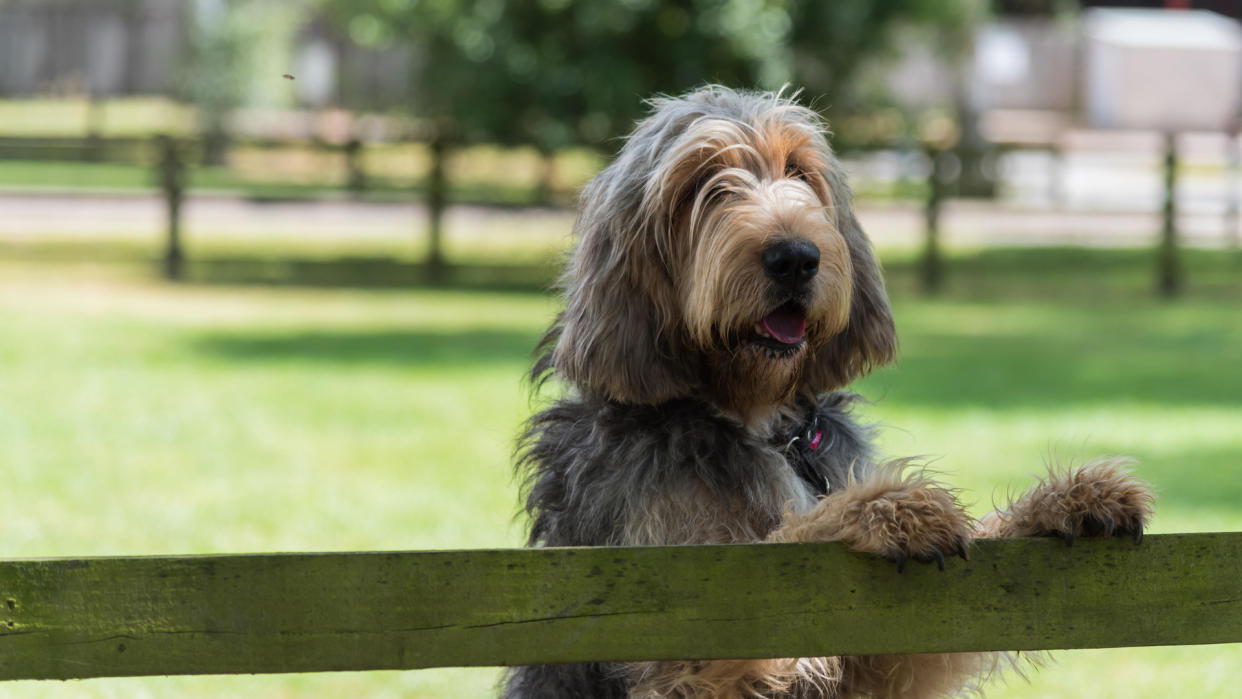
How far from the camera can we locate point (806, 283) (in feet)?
12.8

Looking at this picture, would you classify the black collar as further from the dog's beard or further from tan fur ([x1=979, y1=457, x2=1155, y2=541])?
tan fur ([x1=979, y1=457, x2=1155, y2=541])

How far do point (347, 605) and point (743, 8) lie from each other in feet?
52.6

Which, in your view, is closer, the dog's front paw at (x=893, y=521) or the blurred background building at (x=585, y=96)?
the dog's front paw at (x=893, y=521)

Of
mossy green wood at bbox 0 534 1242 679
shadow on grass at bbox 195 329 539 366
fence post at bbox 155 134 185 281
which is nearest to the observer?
mossy green wood at bbox 0 534 1242 679

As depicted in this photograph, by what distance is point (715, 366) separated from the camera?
4.06 metres

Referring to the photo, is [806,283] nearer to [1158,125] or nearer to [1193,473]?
[1193,473]

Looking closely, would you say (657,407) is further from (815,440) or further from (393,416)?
(393,416)

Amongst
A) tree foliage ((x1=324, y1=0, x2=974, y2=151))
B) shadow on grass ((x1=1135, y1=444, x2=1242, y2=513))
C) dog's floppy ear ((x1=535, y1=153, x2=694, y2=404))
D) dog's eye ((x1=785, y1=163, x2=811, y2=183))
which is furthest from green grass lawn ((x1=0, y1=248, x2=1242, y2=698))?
tree foliage ((x1=324, y1=0, x2=974, y2=151))

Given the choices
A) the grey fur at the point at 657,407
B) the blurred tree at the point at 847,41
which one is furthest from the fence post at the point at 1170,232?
the grey fur at the point at 657,407

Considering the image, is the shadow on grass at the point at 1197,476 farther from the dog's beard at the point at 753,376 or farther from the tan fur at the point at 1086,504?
the tan fur at the point at 1086,504

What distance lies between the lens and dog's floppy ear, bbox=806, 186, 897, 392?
4176 mm

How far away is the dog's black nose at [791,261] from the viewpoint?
3.85m

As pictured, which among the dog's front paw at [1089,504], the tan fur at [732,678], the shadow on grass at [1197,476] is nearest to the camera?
the dog's front paw at [1089,504]

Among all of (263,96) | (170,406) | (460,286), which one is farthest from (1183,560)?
(263,96)
